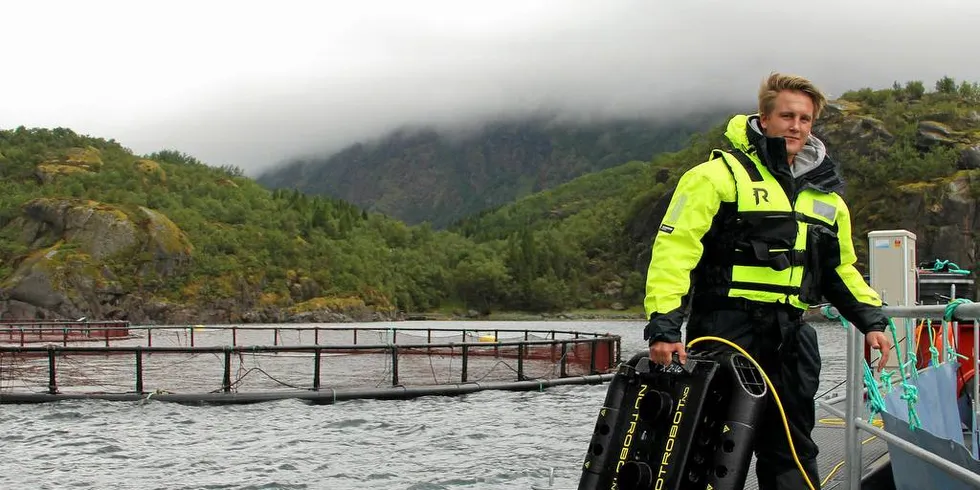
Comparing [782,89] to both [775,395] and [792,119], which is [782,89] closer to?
[792,119]

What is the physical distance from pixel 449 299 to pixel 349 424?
181m

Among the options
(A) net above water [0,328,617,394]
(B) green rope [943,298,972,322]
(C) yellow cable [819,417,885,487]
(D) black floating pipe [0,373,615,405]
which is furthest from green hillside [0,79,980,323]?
(B) green rope [943,298,972,322]

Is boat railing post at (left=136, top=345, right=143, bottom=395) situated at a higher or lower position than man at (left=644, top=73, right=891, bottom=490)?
lower

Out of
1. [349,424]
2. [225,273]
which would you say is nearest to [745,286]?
[349,424]

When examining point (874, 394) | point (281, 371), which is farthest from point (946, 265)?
point (281, 371)

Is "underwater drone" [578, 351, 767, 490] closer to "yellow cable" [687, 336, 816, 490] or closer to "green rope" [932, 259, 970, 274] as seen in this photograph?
"yellow cable" [687, 336, 816, 490]

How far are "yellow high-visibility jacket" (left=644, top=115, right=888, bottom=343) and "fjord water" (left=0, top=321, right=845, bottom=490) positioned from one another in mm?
5543

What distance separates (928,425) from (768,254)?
1688mm

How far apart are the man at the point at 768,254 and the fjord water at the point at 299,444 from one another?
17.7 feet

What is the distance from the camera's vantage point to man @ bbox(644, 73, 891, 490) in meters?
4.38

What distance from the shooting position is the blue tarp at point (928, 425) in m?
4.79

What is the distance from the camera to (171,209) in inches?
6550

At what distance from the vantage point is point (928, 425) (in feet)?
17.0

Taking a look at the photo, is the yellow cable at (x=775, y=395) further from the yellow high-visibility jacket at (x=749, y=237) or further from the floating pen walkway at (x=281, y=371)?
the floating pen walkway at (x=281, y=371)
